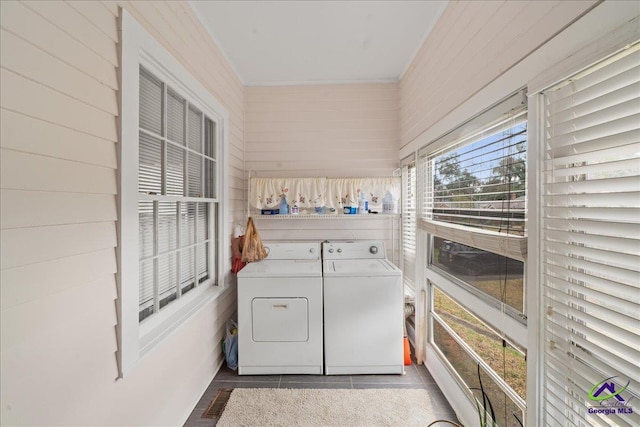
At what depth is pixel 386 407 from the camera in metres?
1.80

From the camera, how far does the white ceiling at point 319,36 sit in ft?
5.90

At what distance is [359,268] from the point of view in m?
2.27

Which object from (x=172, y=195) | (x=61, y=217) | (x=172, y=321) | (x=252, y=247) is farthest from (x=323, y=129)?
(x=61, y=217)

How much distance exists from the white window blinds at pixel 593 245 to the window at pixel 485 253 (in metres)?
0.16

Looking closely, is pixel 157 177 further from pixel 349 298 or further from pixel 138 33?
pixel 349 298

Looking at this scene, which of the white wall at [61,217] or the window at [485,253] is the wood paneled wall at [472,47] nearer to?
the window at [485,253]

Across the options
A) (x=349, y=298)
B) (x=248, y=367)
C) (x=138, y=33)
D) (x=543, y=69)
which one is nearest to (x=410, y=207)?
(x=349, y=298)

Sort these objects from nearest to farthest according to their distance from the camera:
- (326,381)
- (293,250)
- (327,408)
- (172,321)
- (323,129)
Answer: (172,321) < (327,408) < (326,381) < (293,250) < (323,129)

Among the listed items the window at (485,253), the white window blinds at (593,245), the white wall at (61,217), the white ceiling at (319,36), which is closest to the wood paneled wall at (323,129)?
the white ceiling at (319,36)

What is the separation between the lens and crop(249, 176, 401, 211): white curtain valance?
8.68 feet

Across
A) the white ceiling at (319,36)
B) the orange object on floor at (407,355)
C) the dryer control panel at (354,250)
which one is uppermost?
the white ceiling at (319,36)

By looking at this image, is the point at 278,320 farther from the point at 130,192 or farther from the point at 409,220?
the point at 409,220

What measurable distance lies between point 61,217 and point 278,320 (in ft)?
5.33

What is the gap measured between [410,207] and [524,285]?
1.55m
